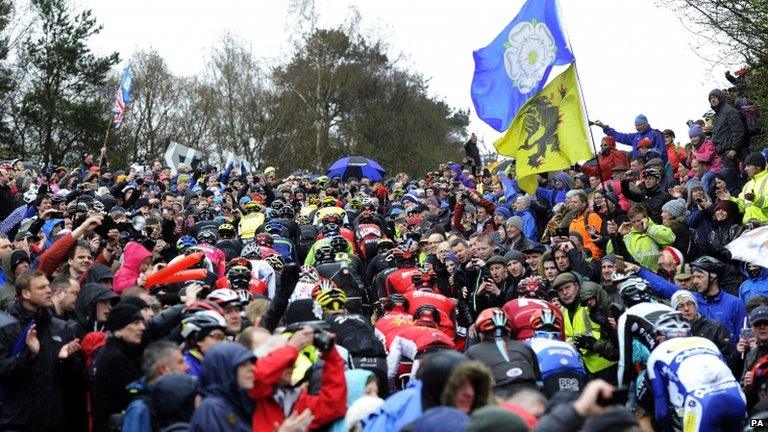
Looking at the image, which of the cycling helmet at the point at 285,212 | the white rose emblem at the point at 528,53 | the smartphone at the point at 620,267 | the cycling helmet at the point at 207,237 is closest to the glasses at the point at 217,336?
the smartphone at the point at 620,267

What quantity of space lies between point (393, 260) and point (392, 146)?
161 feet

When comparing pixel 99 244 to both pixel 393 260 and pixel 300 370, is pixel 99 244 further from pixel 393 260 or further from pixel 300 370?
pixel 300 370

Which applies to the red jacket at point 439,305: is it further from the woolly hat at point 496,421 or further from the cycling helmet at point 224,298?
the woolly hat at point 496,421

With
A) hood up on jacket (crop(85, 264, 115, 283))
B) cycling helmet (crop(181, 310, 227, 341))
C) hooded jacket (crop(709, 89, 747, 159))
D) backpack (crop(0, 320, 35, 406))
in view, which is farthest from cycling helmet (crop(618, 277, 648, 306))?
hooded jacket (crop(709, 89, 747, 159))

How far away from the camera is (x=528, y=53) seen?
18.8m

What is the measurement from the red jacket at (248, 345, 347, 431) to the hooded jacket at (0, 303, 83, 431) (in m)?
2.42

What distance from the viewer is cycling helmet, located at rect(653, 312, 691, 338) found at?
35.7ft

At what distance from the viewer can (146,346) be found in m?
9.89

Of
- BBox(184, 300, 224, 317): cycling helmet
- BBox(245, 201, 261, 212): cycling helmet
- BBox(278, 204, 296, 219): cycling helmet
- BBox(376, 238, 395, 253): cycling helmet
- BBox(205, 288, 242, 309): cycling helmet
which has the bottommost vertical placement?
BBox(184, 300, 224, 317): cycling helmet

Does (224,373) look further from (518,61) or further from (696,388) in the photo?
(518,61)

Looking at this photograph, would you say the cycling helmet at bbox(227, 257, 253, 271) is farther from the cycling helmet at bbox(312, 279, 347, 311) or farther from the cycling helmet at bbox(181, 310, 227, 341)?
the cycling helmet at bbox(181, 310, 227, 341)

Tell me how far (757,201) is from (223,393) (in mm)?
10665

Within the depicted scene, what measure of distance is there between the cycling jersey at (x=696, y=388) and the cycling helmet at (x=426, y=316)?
137 inches

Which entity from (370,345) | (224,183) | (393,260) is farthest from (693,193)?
(224,183)
